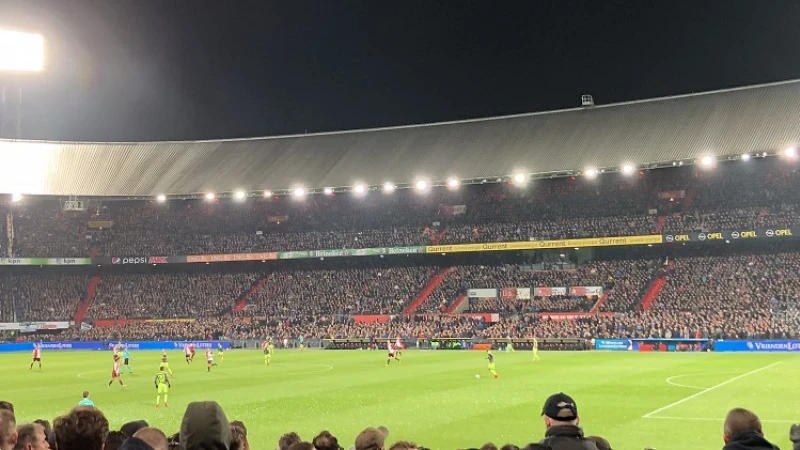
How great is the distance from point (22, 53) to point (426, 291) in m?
41.7

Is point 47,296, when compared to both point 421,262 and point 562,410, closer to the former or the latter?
point 421,262

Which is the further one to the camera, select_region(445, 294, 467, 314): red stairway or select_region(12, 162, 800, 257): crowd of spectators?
select_region(445, 294, 467, 314): red stairway

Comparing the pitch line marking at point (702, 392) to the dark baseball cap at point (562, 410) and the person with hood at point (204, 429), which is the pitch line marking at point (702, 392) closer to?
the dark baseball cap at point (562, 410)

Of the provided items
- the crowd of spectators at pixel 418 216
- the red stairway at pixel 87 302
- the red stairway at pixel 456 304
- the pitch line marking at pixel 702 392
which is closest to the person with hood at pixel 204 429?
the pitch line marking at pixel 702 392

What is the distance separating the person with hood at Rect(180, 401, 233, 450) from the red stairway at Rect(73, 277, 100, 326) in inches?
3183

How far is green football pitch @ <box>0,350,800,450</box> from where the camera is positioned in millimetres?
20609

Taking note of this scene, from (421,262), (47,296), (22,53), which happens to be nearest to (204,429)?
(22,53)

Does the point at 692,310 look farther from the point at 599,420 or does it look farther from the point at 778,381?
the point at 599,420

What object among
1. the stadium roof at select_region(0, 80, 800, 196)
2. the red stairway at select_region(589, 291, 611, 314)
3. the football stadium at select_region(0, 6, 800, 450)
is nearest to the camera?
the football stadium at select_region(0, 6, 800, 450)

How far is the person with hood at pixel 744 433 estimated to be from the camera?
6.29 meters

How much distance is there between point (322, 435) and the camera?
310 inches

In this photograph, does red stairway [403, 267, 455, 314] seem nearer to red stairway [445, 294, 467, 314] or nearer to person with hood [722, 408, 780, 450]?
red stairway [445, 294, 467, 314]

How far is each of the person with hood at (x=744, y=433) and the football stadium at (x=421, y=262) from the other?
20439 mm

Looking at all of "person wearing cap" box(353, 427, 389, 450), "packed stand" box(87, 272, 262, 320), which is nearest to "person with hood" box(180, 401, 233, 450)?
"person wearing cap" box(353, 427, 389, 450)
